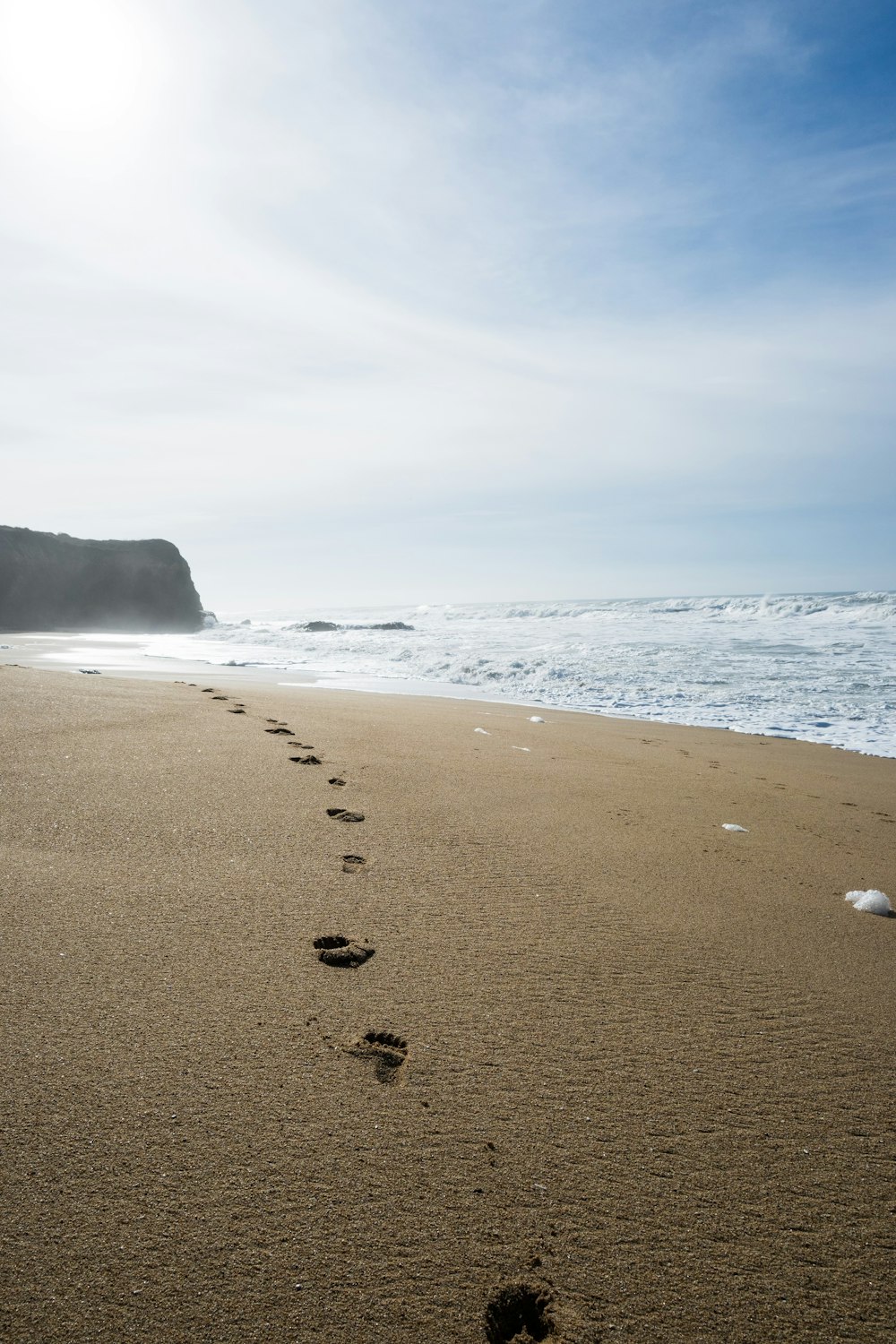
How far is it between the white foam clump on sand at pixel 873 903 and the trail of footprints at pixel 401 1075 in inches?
75.9

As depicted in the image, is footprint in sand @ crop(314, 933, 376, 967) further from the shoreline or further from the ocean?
the ocean

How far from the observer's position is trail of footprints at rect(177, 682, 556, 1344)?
3.46 ft

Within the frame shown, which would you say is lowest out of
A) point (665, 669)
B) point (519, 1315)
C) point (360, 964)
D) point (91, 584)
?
point (519, 1315)

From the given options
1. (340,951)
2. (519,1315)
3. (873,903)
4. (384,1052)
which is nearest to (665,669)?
(873,903)

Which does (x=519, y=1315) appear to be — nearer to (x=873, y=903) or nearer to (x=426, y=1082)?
(x=426, y=1082)

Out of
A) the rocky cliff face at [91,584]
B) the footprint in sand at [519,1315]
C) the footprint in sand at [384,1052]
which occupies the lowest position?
the footprint in sand at [519,1315]

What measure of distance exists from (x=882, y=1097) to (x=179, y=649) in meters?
19.9

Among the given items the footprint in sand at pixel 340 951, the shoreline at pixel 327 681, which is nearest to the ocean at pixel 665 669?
the shoreline at pixel 327 681

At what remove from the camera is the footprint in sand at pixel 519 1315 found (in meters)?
1.05

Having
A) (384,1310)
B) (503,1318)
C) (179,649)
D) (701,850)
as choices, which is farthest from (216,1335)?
(179,649)

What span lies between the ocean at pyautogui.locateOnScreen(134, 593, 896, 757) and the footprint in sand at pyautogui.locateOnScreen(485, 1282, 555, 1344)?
7.10 meters

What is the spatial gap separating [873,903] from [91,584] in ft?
181

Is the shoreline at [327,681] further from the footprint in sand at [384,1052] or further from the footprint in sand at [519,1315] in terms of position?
the footprint in sand at [519,1315]

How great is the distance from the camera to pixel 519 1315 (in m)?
1.08
